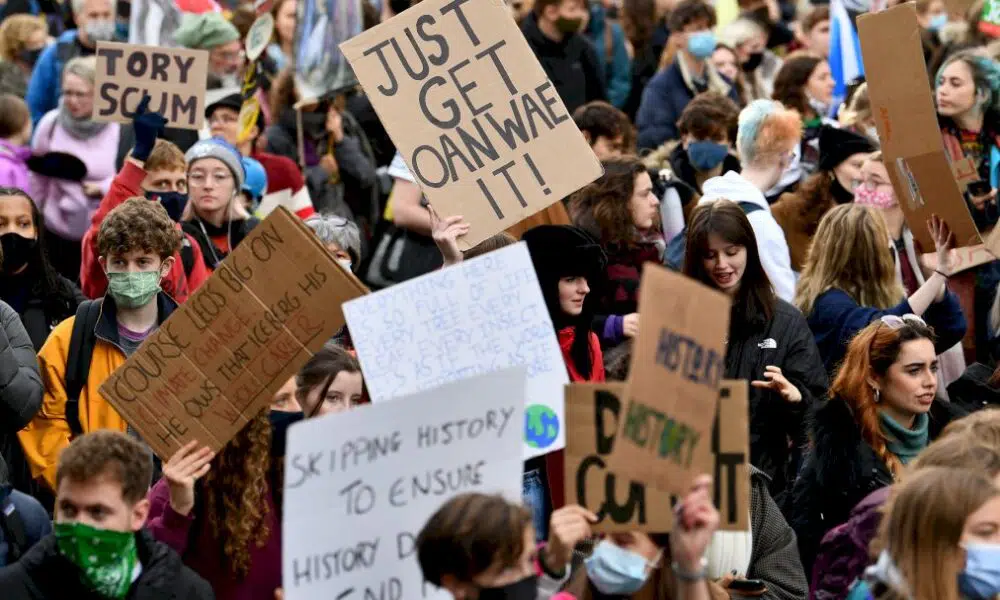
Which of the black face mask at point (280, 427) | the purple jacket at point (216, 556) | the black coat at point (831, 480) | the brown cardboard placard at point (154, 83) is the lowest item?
the black coat at point (831, 480)

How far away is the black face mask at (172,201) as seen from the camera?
909 centimetres

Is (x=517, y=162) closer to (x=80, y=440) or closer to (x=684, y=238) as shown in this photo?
(x=684, y=238)

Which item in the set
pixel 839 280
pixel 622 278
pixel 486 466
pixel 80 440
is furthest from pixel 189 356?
pixel 839 280

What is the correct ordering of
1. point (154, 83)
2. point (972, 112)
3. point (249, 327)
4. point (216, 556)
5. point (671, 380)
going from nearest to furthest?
point (671, 380)
point (216, 556)
point (249, 327)
point (154, 83)
point (972, 112)

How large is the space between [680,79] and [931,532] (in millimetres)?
8122

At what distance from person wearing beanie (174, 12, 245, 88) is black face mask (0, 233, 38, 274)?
11.9 feet

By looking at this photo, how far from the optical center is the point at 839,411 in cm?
722

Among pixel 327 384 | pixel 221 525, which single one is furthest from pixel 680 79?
pixel 221 525

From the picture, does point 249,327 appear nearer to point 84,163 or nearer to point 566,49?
point 84,163

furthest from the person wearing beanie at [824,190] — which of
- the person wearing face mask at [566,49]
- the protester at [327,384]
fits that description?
the protester at [327,384]

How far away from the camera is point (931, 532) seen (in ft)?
16.6

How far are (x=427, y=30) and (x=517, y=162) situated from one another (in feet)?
1.93

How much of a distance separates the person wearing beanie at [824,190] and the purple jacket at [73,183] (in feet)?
12.0

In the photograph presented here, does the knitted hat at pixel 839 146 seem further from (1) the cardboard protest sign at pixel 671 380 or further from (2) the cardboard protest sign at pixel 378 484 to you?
(1) the cardboard protest sign at pixel 671 380
